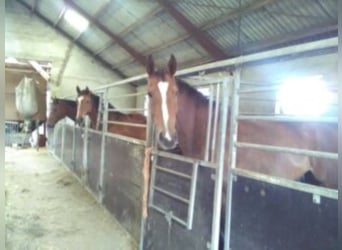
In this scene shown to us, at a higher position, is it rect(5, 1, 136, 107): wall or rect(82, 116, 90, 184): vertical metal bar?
rect(5, 1, 136, 107): wall

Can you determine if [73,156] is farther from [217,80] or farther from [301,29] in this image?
[217,80]

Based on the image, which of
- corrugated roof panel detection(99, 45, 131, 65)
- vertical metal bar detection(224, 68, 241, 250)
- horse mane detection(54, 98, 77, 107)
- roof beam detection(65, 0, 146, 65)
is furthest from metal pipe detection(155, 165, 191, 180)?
corrugated roof panel detection(99, 45, 131, 65)

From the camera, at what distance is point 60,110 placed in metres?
7.27

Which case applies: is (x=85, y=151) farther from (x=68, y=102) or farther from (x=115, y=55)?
(x=115, y=55)

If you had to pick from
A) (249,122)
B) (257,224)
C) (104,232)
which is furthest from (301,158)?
(104,232)

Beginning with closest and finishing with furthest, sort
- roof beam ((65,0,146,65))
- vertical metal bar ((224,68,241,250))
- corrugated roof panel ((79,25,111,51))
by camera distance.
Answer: vertical metal bar ((224,68,241,250)) < roof beam ((65,0,146,65)) < corrugated roof panel ((79,25,111,51))

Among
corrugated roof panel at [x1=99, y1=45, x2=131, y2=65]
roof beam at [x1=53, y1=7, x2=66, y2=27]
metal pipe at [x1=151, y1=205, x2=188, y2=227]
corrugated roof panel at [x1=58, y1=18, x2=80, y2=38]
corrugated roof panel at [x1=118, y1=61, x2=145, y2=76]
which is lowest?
metal pipe at [x1=151, y1=205, x2=188, y2=227]

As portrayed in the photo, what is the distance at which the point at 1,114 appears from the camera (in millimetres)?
512

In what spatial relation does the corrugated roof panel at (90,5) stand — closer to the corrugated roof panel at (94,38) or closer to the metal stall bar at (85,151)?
the corrugated roof panel at (94,38)

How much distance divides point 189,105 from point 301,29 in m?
3.36

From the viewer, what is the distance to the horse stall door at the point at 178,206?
6.88 ft

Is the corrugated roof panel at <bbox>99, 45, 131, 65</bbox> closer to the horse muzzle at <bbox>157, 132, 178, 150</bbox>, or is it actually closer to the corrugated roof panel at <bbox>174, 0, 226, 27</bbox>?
the corrugated roof panel at <bbox>174, 0, 226, 27</bbox>

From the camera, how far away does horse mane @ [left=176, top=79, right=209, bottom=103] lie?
8.38ft

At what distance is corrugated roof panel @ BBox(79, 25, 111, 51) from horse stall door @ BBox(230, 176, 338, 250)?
8.16 metres
